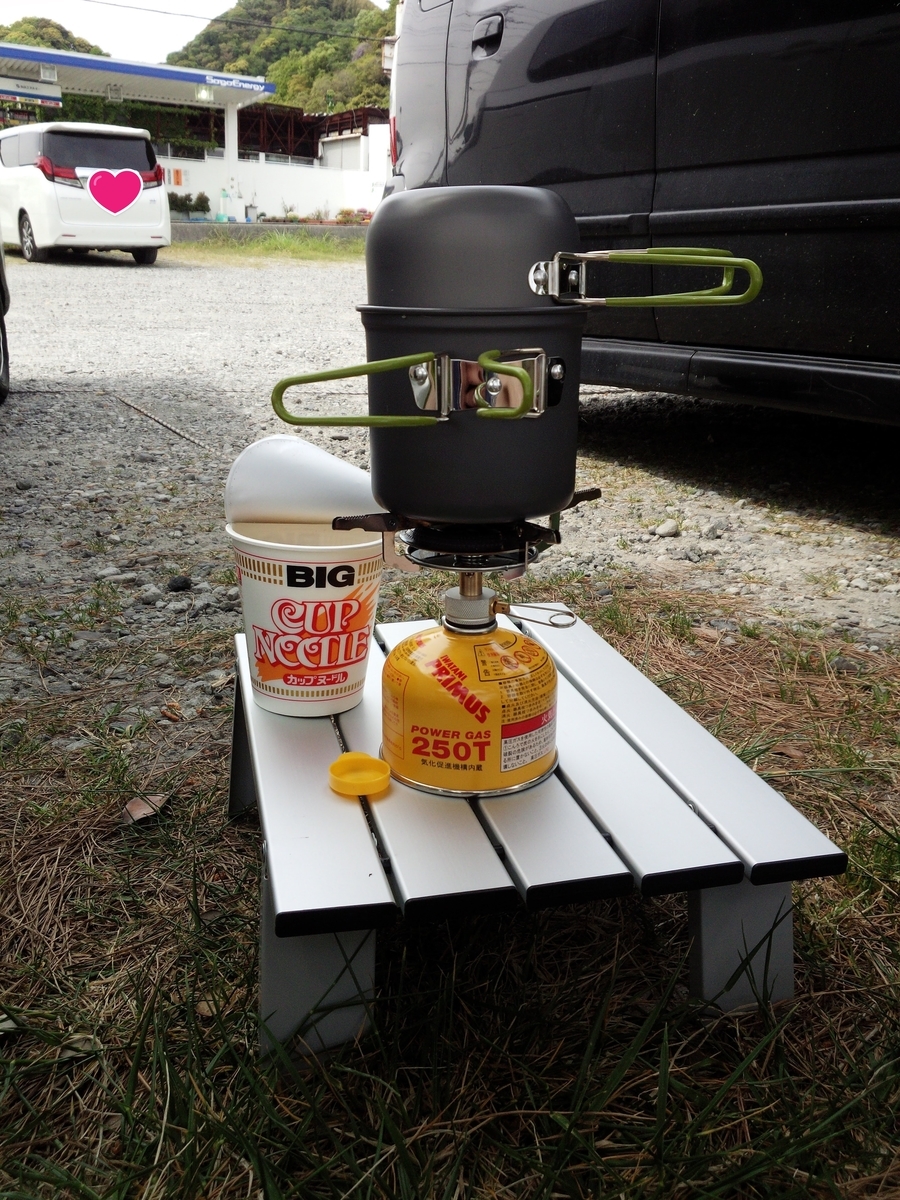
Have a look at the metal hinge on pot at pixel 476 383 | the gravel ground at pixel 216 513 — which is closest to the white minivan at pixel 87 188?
the gravel ground at pixel 216 513

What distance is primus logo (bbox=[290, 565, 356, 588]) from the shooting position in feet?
4.52

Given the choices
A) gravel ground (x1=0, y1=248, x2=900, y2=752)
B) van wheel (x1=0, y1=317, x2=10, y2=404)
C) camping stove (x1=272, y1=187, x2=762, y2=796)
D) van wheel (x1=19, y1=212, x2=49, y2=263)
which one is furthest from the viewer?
van wheel (x1=19, y1=212, x2=49, y2=263)

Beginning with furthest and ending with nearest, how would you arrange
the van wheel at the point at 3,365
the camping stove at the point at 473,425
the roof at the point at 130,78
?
1. the roof at the point at 130,78
2. the van wheel at the point at 3,365
3. the camping stove at the point at 473,425

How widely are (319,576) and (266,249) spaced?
50.6 ft

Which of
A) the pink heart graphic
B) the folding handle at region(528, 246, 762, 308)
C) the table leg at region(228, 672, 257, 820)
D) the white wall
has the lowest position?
the table leg at region(228, 672, 257, 820)

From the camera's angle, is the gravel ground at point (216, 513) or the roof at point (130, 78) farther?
the roof at point (130, 78)

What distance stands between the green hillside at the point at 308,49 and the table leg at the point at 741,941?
138 feet

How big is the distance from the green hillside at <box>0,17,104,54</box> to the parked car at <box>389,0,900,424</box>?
52.7 m

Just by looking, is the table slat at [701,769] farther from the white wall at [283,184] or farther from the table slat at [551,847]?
Result: the white wall at [283,184]

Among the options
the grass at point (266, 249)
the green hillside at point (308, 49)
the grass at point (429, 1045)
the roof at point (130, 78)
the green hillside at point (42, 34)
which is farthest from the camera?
the green hillside at point (42, 34)

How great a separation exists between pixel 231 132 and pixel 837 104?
85.9 ft

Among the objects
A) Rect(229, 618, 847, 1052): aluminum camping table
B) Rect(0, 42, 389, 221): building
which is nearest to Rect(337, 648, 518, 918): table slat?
Rect(229, 618, 847, 1052): aluminum camping table

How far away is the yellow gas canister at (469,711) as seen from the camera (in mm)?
1193

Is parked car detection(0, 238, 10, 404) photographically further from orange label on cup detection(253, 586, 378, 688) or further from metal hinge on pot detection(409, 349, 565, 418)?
metal hinge on pot detection(409, 349, 565, 418)
